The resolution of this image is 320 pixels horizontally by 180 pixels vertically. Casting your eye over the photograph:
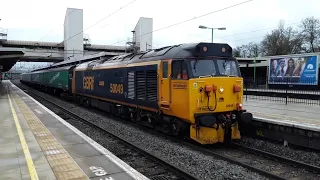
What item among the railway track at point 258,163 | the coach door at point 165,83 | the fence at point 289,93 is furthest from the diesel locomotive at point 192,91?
the fence at point 289,93

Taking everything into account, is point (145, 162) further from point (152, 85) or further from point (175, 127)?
point (152, 85)

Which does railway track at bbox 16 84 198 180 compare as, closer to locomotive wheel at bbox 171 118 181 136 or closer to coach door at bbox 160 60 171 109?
locomotive wheel at bbox 171 118 181 136

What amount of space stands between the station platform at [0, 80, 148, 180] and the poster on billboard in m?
18.1

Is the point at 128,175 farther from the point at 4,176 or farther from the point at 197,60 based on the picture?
the point at 197,60

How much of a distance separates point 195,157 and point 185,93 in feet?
6.21

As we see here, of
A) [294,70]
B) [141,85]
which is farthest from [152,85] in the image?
[294,70]

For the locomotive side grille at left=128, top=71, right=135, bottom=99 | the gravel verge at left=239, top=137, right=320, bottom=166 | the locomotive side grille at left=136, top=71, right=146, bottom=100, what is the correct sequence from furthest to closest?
the locomotive side grille at left=128, top=71, right=135, bottom=99, the locomotive side grille at left=136, top=71, right=146, bottom=100, the gravel verge at left=239, top=137, right=320, bottom=166

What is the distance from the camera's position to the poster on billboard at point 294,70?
73.3 feet

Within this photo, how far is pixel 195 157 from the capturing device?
837 cm

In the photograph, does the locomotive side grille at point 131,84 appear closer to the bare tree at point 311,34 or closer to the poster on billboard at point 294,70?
the poster on billboard at point 294,70

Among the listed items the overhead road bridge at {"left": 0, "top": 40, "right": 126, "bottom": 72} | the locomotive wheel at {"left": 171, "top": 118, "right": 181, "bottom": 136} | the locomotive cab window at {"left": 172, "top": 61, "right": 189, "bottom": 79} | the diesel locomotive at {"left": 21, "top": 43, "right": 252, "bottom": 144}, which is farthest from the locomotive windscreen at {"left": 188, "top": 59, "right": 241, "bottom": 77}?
the overhead road bridge at {"left": 0, "top": 40, "right": 126, "bottom": 72}

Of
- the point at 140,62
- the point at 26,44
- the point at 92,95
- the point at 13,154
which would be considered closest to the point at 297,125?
the point at 140,62

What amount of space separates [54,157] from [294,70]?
20322mm

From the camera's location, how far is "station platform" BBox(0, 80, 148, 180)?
243 inches
